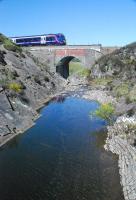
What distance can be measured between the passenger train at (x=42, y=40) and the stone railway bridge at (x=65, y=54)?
3.00 m

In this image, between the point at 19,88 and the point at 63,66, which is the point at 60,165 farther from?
the point at 63,66

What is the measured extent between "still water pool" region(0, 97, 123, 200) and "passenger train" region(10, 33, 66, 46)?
82712 millimetres

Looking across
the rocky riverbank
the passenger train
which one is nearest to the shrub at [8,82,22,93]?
the rocky riverbank

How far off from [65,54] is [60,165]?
102721 mm

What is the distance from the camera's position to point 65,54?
144 m

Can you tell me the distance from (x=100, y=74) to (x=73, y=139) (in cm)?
8184

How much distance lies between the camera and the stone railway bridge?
5517 inches

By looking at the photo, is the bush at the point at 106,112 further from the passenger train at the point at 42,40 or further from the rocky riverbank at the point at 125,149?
the passenger train at the point at 42,40

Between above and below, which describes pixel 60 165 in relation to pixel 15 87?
below

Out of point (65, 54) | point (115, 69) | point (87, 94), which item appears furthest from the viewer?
point (65, 54)

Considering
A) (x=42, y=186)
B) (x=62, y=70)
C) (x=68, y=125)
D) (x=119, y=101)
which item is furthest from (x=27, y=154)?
(x=62, y=70)

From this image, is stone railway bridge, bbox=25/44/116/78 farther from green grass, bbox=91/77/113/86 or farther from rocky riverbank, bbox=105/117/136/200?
rocky riverbank, bbox=105/117/136/200

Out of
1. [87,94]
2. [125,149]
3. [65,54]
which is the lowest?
[87,94]

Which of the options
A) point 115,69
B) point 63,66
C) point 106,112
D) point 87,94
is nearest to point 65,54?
point 63,66
